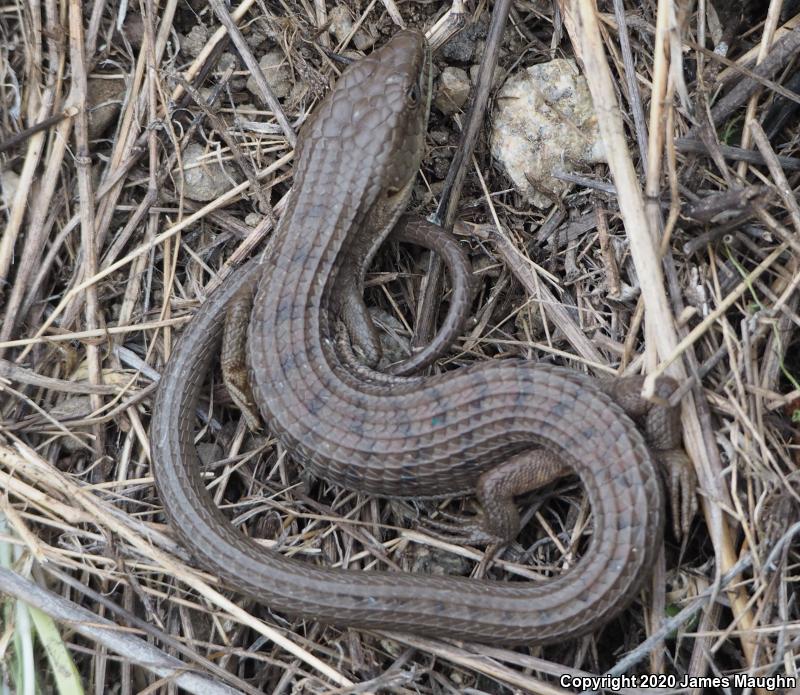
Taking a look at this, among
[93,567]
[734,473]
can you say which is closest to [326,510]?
[93,567]

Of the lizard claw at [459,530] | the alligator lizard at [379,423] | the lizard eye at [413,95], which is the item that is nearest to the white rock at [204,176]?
the alligator lizard at [379,423]

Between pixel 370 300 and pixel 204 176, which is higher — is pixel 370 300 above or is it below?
below

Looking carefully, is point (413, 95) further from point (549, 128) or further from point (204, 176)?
point (204, 176)

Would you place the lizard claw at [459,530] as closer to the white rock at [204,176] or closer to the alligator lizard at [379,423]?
the alligator lizard at [379,423]

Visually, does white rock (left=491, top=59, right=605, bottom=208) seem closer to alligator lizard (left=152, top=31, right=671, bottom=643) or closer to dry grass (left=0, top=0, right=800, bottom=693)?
dry grass (left=0, top=0, right=800, bottom=693)

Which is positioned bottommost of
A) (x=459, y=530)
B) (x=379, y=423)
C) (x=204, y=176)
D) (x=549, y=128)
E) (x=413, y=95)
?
(x=459, y=530)

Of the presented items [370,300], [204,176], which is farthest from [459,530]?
[204,176]

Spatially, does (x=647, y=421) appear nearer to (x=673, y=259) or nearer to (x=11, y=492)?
(x=673, y=259)
